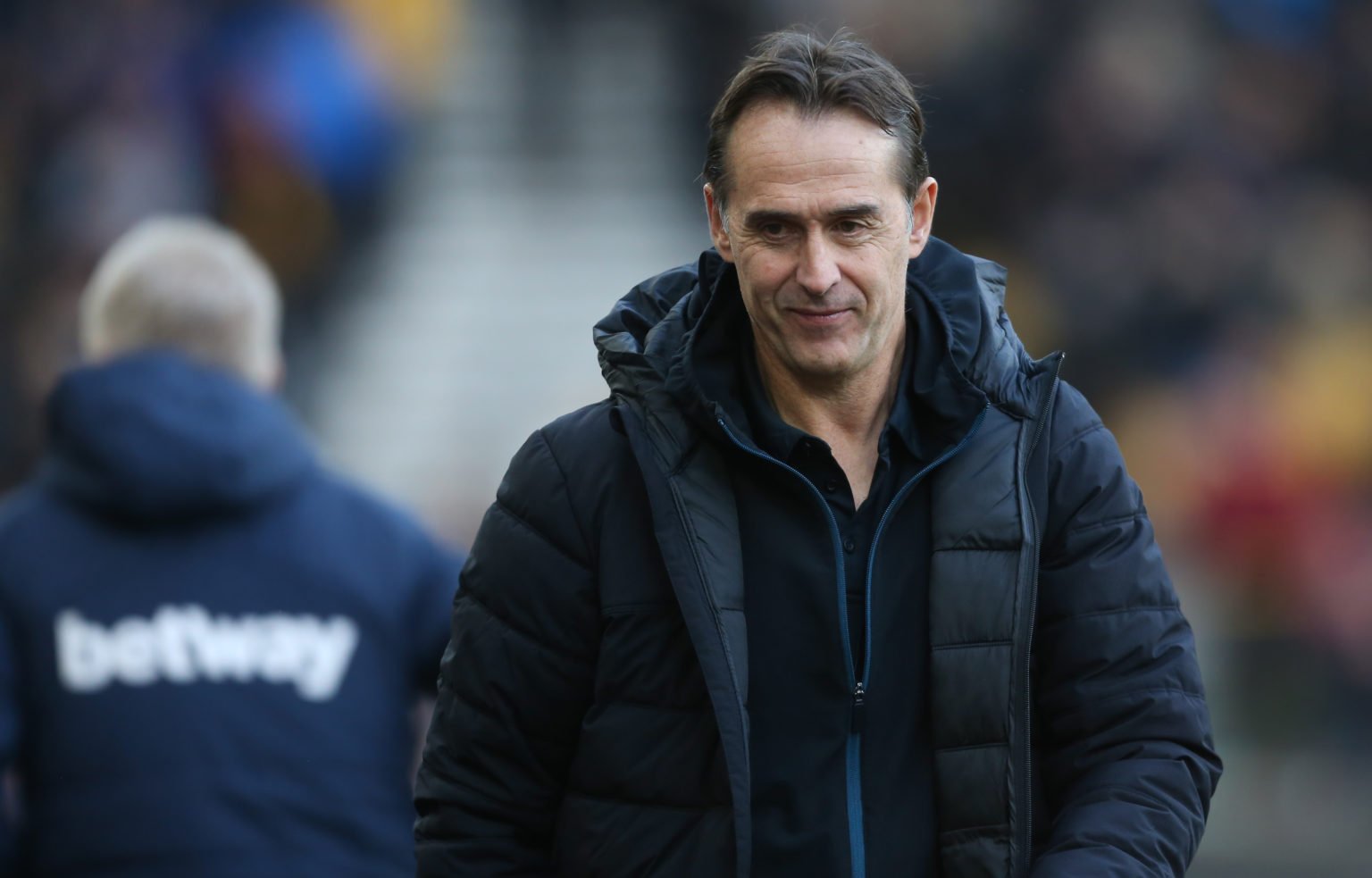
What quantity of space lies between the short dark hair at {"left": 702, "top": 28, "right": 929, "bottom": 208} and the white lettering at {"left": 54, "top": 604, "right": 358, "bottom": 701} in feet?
3.79

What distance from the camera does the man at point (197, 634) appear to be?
3500 mm

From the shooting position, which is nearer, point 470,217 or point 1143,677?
point 1143,677

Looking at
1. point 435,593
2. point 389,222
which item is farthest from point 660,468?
point 389,222

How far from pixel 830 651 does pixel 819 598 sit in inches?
2.7

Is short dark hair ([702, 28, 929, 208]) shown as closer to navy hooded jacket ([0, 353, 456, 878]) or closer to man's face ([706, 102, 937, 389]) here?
man's face ([706, 102, 937, 389])

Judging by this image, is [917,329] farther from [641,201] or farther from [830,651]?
[641,201]

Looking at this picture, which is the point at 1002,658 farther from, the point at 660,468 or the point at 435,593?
the point at 435,593

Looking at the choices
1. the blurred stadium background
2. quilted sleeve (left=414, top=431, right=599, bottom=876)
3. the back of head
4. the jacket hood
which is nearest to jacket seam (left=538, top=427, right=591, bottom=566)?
quilted sleeve (left=414, top=431, right=599, bottom=876)

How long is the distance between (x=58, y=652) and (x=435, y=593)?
64 cm

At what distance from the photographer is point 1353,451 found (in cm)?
1023

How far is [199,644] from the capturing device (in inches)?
140

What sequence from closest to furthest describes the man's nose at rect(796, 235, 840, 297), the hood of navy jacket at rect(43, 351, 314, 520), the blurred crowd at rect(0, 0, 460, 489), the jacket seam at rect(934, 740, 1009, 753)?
1. the jacket seam at rect(934, 740, 1009, 753)
2. the man's nose at rect(796, 235, 840, 297)
3. the hood of navy jacket at rect(43, 351, 314, 520)
4. the blurred crowd at rect(0, 0, 460, 489)

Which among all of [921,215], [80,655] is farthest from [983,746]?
[80,655]

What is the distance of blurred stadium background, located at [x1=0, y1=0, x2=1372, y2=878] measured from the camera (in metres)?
10.2
